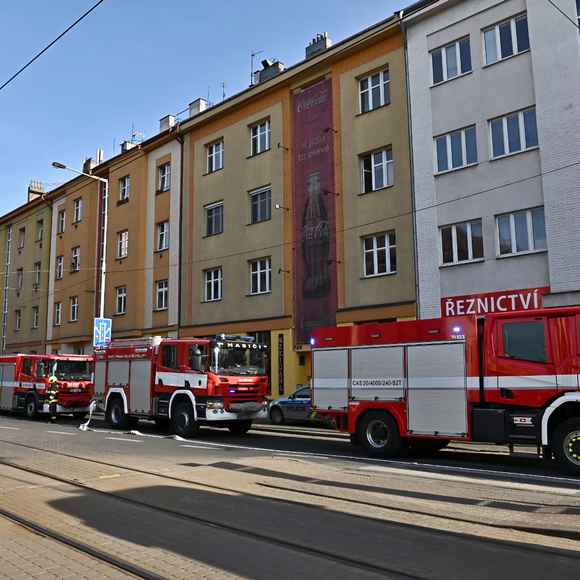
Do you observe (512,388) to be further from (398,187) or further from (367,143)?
(367,143)

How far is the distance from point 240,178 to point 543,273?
14.0m

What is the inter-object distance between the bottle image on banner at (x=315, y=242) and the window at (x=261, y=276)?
6.56ft

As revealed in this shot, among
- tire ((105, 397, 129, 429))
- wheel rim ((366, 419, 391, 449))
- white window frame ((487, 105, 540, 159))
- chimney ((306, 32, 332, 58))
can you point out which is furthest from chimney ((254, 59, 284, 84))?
wheel rim ((366, 419, 391, 449))

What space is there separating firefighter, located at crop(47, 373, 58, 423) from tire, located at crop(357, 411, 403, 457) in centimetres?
1388

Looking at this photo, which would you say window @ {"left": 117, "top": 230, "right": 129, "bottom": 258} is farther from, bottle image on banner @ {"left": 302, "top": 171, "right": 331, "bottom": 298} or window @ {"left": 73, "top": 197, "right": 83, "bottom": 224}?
bottle image on banner @ {"left": 302, "top": 171, "right": 331, "bottom": 298}

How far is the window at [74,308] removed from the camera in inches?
1444

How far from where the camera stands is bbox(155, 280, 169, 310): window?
98.3ft

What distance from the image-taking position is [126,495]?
8.30 meters

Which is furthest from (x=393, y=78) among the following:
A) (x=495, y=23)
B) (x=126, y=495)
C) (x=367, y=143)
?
(x=126, y=495)

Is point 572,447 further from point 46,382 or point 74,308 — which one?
point 74,308

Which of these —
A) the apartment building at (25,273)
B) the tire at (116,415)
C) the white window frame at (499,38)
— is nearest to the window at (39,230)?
the apartment building at (25,273)

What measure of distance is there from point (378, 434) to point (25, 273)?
124ft

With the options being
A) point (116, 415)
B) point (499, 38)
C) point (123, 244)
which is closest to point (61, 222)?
point (123, 244)

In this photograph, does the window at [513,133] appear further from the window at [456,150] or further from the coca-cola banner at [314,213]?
the coca-cola banner at [314,213]
